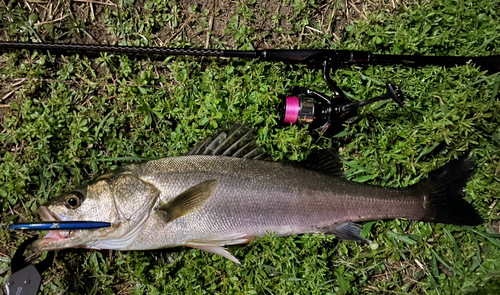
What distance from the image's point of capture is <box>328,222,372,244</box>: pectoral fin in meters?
3.07

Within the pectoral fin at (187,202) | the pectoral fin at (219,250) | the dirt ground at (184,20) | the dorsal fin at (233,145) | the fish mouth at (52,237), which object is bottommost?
the pectoral fin at (219,250)

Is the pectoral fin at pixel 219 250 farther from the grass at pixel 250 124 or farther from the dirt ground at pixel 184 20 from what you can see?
the dirt ground at pixel 184 20

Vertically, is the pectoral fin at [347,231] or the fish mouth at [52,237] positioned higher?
the fish mouth at [52,237]

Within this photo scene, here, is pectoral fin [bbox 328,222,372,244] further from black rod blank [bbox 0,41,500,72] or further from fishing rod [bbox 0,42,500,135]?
black rod blank [bbox 0,41,500,72]

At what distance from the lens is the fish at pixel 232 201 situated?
276 centimetres

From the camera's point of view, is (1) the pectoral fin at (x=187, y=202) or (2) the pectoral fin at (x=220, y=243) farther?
(2) the pectoral fin at (x=220, y=243)

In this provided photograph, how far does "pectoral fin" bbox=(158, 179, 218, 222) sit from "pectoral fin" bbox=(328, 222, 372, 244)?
126 centimetres

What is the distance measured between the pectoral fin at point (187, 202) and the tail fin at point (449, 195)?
2057 millimetres

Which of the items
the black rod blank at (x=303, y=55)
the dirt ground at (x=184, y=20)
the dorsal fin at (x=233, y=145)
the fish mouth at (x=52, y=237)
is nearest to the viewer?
the fish mouth at (x=52, y=237)

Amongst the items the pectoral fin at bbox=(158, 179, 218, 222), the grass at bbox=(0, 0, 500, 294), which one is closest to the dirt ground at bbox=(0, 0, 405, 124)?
the grass at bbox=(0, 0, 500, 294)

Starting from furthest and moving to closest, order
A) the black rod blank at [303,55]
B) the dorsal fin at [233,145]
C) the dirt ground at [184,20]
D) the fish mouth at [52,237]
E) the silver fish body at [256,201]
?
the dirt ground at [184,20]
the black rod blank at [303,55]
the dorsal fin at [233,145]
the silver fish body at [256,201]
the fish mouth at [52,237]

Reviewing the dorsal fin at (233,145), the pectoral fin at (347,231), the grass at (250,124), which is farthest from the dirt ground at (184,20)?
the pectoral fin at (347,231)

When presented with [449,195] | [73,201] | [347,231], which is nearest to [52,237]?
[73,201]

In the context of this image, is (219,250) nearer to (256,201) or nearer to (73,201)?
(256,201)
